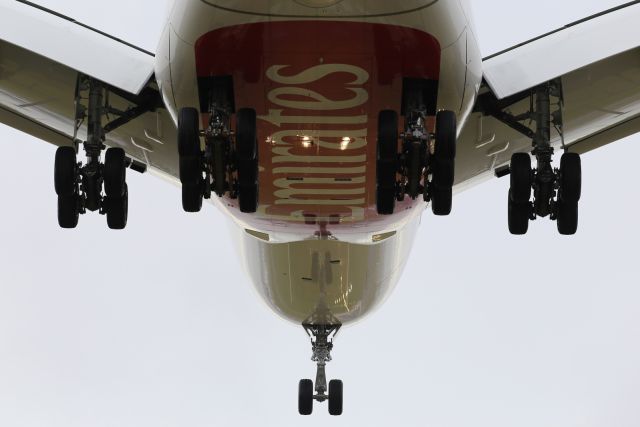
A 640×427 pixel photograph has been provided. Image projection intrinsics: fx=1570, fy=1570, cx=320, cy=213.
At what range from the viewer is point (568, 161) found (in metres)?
24.5

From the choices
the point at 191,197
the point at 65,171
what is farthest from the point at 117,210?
the point at 191,197

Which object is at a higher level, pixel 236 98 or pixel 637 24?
pixel 637 24

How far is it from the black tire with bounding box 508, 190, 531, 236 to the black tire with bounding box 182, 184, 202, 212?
16.7 ft

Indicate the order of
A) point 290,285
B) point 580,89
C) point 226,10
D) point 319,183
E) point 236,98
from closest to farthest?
1. point 226,10
2. point 236,98
3. point 319,183
4. point 580,89
5. point 290,285

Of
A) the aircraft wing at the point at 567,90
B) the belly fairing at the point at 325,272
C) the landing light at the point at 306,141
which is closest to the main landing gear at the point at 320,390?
the belly fairing at the point at 325,272

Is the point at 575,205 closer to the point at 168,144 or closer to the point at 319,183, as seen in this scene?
the point at 319,183

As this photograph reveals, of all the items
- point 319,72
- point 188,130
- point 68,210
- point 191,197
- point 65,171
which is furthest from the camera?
point 68,210

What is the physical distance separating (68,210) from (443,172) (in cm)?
612

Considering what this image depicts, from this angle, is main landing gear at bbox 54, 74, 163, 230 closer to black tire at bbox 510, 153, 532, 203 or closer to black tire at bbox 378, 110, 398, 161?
black tire at bbox 378, 110, 398, 161

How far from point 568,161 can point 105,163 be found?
23.7 ft

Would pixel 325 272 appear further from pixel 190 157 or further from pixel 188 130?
pixel 188 130

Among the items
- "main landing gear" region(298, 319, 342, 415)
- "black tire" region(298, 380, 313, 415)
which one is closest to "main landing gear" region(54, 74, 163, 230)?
"main landing gear" region(298, 319, 342, 415)

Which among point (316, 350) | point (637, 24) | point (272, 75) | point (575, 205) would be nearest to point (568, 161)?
point (575, 205)

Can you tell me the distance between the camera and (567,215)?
81.5ft
